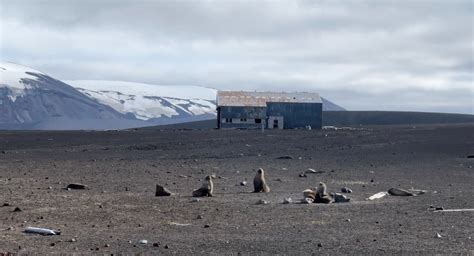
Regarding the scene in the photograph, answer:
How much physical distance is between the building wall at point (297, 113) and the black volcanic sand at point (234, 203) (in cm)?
3004

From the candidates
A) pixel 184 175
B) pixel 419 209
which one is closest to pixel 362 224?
pixel 419 209

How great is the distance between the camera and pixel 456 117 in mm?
105562

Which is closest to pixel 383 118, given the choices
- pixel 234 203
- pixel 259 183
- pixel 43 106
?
pixel 43 106

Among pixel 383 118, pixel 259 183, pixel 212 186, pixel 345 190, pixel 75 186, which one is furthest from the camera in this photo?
pixel 383 118

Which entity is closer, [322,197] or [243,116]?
[322,197]

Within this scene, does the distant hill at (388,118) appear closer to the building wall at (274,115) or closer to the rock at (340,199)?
the building wall at (274,115)

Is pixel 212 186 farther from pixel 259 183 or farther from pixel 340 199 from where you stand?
pixel 340 199

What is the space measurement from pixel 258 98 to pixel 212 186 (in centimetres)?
5098

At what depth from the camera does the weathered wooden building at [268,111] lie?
6962 centimetres

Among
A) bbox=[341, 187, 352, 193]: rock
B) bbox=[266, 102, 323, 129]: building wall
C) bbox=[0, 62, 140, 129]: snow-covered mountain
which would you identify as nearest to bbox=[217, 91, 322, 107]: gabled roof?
bbox=[266, 102, 323, 129]: building wall

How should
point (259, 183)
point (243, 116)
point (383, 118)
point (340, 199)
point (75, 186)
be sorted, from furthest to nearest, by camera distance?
point (383, 118) < point (243, 116) < point (75, 186) < point (259, 183) < point (340, 199)

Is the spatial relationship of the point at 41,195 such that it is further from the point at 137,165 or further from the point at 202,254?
the point at 137,165

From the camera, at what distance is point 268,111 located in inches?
2778

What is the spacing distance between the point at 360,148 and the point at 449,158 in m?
6.14
